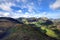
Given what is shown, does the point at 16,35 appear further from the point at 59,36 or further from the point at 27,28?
the point at 59,36

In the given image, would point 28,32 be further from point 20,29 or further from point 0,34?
point 0,34

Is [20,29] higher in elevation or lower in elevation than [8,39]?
higher

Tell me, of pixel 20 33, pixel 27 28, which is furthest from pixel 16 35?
pixel 27 28

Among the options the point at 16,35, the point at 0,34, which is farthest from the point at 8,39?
the point at 0,34

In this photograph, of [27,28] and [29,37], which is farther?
[27,28]

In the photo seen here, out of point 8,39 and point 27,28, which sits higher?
point 27,28

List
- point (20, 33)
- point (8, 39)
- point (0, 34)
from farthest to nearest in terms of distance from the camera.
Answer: point (0, 34) < point (20, 33) < point (8, 39)

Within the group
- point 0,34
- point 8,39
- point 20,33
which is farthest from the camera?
point 0,34

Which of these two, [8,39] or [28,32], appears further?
[28,32]
